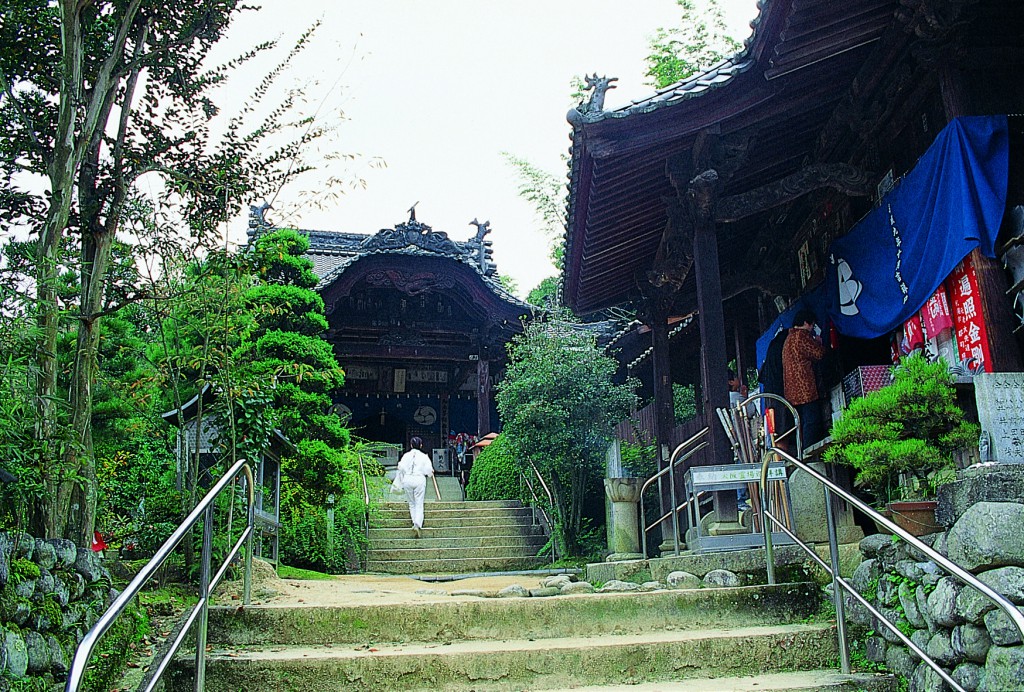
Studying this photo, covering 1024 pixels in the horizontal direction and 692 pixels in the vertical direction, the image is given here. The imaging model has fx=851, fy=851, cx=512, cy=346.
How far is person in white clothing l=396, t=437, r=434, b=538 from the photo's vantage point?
12.7m

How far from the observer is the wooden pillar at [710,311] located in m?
7.28

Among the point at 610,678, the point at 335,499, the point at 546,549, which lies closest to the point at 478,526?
the point at 546,549

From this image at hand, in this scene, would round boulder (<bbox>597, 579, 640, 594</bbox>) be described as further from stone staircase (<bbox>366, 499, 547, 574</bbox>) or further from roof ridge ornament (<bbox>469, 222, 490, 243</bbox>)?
roof ridge ornament (<bbox>469, 222, 490, 243</bbox>)

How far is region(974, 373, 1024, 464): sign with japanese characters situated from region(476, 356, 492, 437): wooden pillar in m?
14.9

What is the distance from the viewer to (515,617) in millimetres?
4938

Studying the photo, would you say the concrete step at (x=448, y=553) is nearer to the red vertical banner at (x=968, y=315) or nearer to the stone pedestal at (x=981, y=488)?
the red vertical banner at (x=968, y=315)

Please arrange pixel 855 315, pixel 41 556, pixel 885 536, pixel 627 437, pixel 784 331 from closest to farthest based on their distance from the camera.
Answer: pixel 41 556 < pixel 885 536 < pixel 855 315 < pixel 784 331 < pixel 627 437

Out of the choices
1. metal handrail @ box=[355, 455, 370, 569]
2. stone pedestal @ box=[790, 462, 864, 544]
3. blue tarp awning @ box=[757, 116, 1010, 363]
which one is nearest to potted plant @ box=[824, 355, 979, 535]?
blue tarp awning @ box=[757, 116, 1010, 363]

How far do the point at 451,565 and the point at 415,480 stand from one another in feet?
4.79

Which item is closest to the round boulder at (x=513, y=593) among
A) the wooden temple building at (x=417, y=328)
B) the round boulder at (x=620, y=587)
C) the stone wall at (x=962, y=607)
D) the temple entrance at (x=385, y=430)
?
the round boulder at (x=620, y=587)

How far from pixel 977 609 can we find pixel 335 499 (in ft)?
30.2

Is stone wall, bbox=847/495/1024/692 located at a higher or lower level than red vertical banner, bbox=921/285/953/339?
lower

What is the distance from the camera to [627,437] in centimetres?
1559

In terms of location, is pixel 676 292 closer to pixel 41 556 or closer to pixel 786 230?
pixel 786 230
